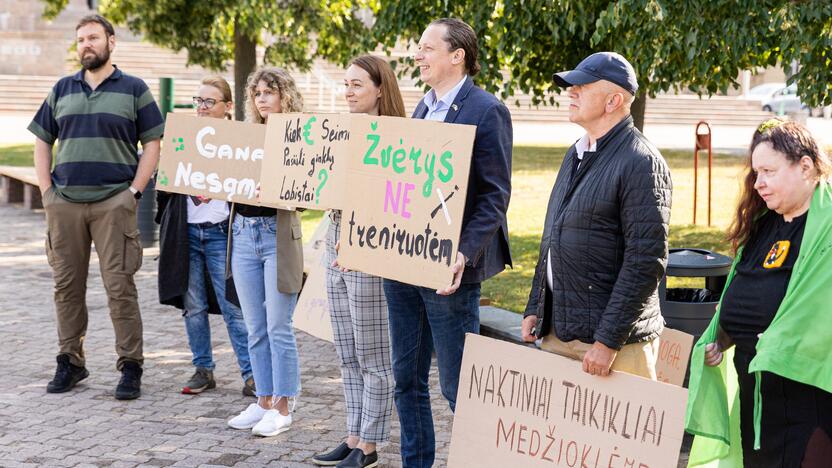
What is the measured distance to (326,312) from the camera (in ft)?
23.5

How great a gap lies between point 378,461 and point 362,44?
588 cm

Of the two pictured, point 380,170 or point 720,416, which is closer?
point 720,416

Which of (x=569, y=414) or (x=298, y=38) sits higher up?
(x=298, y=38)

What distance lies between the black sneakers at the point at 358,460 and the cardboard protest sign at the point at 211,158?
1.43 m

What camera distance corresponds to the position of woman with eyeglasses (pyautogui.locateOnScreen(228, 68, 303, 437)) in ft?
18.6

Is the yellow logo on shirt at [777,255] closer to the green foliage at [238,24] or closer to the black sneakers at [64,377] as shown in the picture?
the black sneakers at [64,377]

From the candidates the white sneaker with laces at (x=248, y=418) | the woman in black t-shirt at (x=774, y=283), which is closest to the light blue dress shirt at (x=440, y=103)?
the woman in black t-shirt at (x=774, y=283)

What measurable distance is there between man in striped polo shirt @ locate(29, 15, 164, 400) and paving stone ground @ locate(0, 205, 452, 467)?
0.84 ft

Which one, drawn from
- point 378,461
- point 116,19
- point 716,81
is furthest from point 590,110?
point 116,19

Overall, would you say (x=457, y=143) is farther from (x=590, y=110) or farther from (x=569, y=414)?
(x=569, y=414)

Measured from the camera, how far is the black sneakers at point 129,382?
6.53m

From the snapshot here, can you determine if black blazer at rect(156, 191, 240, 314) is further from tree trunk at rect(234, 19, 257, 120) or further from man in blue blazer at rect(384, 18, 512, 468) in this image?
tree trunk at rect(234, 19, 257, 120)

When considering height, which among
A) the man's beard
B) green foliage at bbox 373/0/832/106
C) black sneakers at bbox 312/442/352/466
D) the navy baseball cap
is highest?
green foliage at bbox 373/0/832/106

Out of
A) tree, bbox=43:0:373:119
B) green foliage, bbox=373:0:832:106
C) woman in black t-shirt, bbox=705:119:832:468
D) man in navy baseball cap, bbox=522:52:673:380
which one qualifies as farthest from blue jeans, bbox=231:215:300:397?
tree, bbox=43:0:373:119
